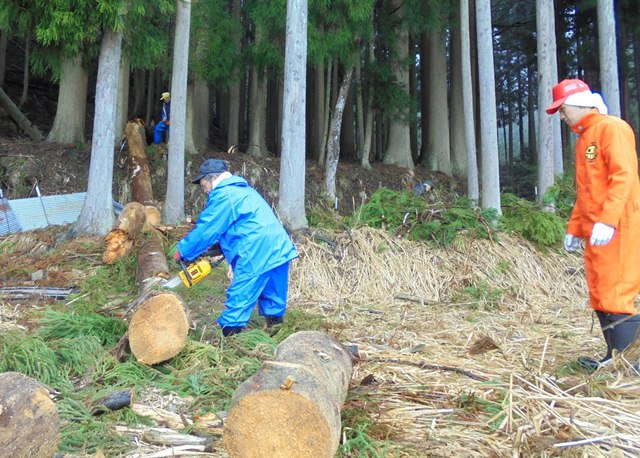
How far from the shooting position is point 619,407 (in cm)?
310

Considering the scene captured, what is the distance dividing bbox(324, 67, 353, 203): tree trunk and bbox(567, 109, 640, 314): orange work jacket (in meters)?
7.31

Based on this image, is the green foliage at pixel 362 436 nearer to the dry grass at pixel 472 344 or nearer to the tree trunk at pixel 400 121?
the dry grass at pixel 472 344

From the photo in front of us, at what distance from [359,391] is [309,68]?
15348mm

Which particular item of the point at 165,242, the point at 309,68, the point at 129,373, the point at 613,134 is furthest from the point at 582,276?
the point at 309,68

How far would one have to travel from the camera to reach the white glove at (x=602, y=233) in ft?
12.2

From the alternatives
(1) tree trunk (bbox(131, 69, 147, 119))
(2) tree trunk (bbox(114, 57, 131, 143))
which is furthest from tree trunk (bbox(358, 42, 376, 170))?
(1) tree trunk (bbox(131, 69, 147, 119))

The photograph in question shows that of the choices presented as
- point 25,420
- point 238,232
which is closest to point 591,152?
point 238,232

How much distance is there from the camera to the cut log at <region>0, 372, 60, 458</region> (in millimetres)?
2330

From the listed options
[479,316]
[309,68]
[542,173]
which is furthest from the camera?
[309,68]

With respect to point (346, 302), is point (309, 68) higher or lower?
higher

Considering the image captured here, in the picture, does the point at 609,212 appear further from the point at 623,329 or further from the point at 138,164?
the point at 138,164

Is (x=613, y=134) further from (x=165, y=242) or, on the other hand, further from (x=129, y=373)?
(x=165, y=242)

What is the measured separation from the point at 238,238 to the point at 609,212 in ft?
9.34

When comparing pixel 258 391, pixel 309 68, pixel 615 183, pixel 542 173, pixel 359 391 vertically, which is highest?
pixel 309 68
